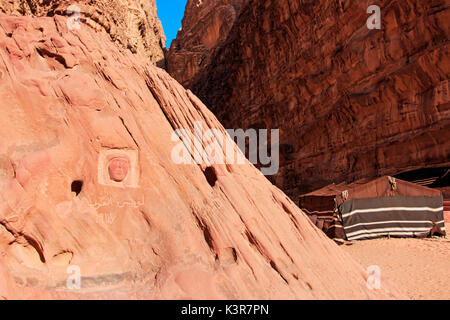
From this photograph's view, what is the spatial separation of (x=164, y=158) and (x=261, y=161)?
2403 cm

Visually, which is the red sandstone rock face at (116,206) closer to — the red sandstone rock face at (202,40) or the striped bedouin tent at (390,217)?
the striped bedouin tent at (390,217)

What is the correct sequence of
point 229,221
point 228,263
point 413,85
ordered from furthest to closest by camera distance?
1. point 413,85
2. point 229,221
3. point 228,263

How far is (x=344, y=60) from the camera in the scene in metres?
19.3

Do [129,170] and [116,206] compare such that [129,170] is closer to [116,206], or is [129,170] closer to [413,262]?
[116,206]

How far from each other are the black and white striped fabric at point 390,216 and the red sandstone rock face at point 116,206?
569 centimetres

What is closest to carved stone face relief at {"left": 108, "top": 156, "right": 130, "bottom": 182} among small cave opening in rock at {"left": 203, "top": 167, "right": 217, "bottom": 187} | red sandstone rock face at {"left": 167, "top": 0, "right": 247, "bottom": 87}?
small cave opening in rock at {"left": 203, "top": 167, "right": 217, "bottom": 187}

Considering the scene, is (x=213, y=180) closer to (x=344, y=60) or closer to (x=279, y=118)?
(x=344, y=60)

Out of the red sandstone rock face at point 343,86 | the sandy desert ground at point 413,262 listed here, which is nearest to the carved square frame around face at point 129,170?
the sandy desert ground at point 413,262

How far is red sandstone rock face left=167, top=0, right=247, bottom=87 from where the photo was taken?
4159cm

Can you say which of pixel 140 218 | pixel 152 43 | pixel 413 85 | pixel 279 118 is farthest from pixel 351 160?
pixel 152 43

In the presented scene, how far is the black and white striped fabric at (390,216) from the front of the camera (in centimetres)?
1038

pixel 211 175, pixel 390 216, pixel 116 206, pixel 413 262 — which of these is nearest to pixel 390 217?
pixel 390 216

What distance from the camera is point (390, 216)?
34.3ft

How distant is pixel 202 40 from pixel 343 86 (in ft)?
93.4
